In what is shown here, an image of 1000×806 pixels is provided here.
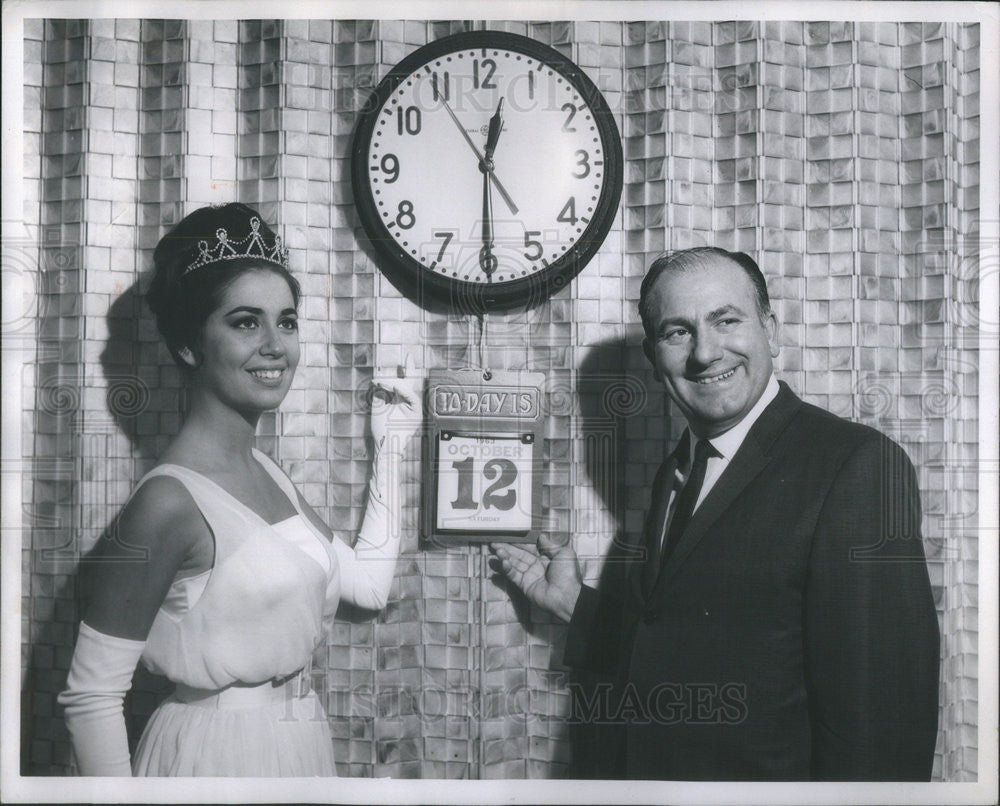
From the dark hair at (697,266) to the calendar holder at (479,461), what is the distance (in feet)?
1.10

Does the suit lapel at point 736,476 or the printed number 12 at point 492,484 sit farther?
the printed number 12 at point 492,484

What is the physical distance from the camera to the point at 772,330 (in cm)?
206

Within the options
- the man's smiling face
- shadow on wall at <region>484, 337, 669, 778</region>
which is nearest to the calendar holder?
shadow on wall at <region>484, 337, 669, 778</region>

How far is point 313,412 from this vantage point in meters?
2.09

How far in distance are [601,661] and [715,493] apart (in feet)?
1.43

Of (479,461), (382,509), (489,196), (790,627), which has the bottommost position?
(790,627)

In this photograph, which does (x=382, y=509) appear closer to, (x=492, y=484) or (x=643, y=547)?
(x=492, y=484)

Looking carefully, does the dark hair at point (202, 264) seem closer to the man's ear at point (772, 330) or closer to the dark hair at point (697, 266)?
the dark hair at point (697, 266)

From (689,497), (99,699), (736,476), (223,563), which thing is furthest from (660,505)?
(99,699)

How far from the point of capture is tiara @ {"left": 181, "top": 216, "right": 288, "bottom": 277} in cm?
205

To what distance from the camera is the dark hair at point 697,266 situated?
203 centimetres

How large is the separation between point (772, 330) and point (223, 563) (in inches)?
48.9

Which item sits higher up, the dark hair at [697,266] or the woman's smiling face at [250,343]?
the dark hair at [697,266]

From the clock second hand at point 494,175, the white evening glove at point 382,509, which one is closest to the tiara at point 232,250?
the white evening glove at point 382,509
